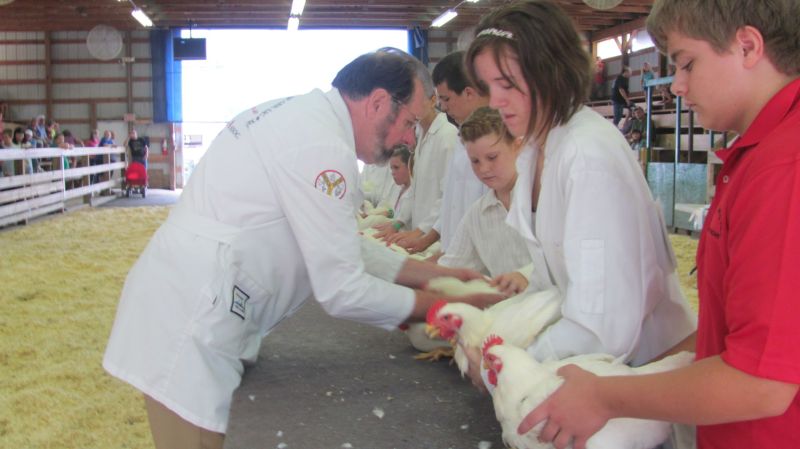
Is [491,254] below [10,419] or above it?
above

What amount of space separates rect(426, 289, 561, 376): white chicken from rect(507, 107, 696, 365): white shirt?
78 millimetres

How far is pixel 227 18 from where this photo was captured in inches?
727

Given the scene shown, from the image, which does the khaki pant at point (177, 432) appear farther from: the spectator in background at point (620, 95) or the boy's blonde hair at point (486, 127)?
the spectator in background at point (620, 95)

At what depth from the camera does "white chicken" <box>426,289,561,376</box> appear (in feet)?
4.48

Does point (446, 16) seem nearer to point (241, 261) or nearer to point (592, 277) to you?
point (241, 261)

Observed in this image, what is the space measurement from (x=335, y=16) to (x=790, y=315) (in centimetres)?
1810

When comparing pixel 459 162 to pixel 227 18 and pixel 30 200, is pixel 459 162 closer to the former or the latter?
pixel 30 200

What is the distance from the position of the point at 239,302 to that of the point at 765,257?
1.22 meters

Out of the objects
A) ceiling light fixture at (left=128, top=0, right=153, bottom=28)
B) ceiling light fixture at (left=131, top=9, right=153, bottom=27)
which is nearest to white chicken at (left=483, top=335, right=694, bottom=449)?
ceiling light fixture at (left=128, top=0, right=153, bottom=28)

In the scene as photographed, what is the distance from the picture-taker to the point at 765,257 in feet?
2.39

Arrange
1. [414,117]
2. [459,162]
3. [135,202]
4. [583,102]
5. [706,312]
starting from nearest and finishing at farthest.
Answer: [706,312] → [583,102] → [414,117] → [459,162] → [135,202]

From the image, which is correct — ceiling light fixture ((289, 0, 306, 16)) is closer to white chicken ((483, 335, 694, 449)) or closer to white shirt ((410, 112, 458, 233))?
white shirt ((410, 112, 458, 233))

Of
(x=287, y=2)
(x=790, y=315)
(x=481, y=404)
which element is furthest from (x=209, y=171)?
(x=287, y=2)

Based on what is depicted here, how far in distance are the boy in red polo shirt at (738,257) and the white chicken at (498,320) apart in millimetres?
359
